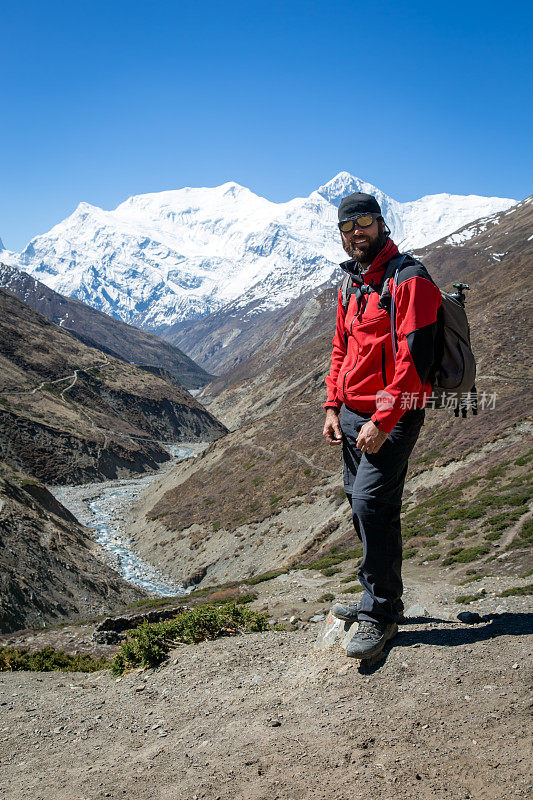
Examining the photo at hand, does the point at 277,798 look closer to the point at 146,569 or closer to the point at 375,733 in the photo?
the point at 375,733

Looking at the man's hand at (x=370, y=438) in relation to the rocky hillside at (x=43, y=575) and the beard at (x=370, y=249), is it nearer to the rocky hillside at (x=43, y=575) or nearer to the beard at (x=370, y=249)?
the beard at (x=370, y=249)

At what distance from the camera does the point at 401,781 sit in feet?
13.0

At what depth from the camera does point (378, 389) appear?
5441 millimetres

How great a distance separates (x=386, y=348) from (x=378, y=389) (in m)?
0.43

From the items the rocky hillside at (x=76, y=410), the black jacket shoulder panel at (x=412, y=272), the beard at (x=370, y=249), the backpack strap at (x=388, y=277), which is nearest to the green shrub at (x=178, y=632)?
the backpack strap at (x=388, y=277)

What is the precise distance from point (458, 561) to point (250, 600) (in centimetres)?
714

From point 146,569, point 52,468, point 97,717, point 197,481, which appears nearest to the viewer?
point 97,717

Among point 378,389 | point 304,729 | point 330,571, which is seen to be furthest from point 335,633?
point 330,571

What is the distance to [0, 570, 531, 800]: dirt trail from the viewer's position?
13.3 feet

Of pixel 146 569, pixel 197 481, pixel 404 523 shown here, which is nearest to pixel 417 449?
pixel 404 523

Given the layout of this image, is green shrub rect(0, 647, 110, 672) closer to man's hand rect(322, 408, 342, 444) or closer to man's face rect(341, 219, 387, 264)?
man's hand rect(322, 408, 342, 444)

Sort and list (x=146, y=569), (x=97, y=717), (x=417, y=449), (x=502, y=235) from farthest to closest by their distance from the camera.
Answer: (x=502, y=235)
(x=146, y=569)
(x=417, y=449)
(x=97, y=717)

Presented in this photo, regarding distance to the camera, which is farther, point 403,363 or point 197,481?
point 197,481

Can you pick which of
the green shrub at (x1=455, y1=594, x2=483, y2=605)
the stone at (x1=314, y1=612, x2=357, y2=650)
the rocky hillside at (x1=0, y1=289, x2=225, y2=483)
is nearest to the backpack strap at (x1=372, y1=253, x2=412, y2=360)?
the stone at (x1=314, y1=612, x2=357, y2=650)
